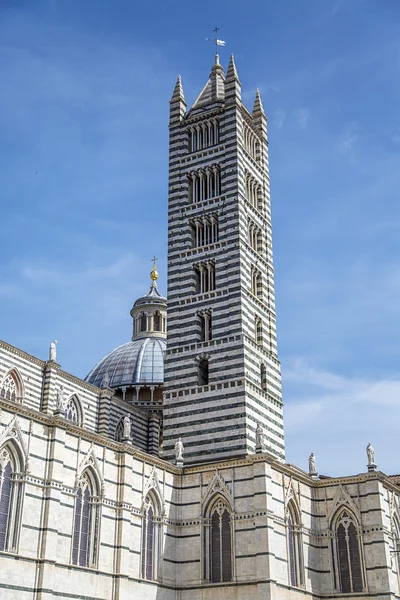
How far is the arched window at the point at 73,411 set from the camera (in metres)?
40.2

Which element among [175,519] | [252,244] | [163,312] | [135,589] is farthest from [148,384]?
[135,589]

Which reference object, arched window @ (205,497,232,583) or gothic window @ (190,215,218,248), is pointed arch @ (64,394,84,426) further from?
arched window @ (205,497,232,583)

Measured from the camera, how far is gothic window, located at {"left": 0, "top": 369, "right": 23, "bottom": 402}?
36438 mm

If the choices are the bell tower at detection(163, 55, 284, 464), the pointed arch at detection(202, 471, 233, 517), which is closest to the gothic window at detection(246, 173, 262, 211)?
the bell tower at detection(163, 55, 284, 464)

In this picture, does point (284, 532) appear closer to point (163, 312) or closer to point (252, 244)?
point (252, 244)

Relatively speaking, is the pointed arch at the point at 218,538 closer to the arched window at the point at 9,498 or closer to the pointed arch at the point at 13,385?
the arched window at the point at 9,498

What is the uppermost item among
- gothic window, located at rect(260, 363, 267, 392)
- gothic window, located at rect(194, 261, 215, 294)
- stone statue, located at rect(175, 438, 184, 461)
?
gothic window, located at rect(194, 261, 215, 294)

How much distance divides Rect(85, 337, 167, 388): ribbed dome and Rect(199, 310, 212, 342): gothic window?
10.6m

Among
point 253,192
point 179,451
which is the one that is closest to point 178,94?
point 253,192

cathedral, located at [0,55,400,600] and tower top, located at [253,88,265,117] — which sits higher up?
tower top, located at [253,88,265,117]

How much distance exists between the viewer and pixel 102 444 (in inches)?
1142

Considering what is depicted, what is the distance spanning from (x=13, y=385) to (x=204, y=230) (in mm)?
12619

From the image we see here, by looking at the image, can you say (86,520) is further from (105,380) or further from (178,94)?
(178,94)

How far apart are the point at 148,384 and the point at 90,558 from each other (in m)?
22.4
